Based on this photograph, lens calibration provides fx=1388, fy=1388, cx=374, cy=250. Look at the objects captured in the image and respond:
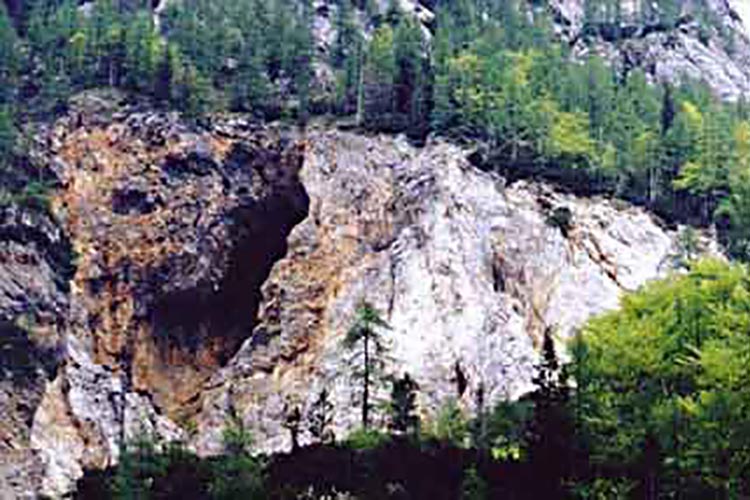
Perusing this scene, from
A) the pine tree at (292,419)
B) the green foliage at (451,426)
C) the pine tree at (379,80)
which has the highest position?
the pine tree at (379,80)

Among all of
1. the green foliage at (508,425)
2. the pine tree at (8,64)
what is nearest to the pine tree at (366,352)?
the green foliage at (508,425)

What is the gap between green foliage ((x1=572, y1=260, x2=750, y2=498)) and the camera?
1502 inches

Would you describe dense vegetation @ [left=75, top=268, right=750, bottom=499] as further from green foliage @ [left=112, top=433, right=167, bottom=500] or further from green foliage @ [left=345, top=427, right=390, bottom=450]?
green foliage @ [left=345, top=427, right=390, bottom=450]

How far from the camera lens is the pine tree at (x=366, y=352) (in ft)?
221

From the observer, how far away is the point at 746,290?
44719 mm

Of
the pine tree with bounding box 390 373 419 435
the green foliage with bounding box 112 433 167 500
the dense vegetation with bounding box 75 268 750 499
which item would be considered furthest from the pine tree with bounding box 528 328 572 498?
the pine tree with bounding box 390 373 419 435

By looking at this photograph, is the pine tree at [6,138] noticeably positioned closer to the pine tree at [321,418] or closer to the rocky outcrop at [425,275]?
the rocky outcrop at [425,275]

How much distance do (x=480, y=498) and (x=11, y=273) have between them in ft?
155

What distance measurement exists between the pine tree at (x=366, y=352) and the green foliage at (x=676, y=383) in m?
19.7

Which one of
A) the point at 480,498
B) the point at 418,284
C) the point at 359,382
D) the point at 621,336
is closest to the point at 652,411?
the point at 621,336

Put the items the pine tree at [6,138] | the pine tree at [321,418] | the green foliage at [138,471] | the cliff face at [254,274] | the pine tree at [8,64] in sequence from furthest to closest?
the pine tree at [8,64]
the pine tree at [6,138]
the cliff face at [254,274]
the pine tree at [321,418]
the green foliage at [138,471]

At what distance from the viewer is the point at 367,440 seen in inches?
2355

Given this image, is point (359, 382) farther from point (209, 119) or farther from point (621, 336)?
point (621, 336)

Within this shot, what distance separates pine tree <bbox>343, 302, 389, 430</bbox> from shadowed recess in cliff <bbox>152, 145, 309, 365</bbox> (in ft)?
38.8
